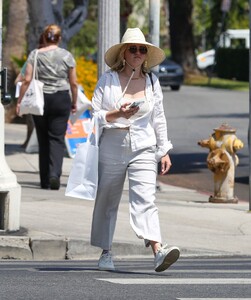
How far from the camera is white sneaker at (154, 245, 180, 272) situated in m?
9.12

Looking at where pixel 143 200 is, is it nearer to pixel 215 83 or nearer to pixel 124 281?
pixel 124 281

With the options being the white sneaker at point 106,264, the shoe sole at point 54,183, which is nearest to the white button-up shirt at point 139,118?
the white sneaker at point 106,264

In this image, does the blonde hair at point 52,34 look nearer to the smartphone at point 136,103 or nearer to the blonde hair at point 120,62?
the blonde hair at point 120,62

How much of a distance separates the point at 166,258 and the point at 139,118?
104 centimetres

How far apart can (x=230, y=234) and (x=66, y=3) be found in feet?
140

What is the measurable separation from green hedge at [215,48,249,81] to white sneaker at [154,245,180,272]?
158ft

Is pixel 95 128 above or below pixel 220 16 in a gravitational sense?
above

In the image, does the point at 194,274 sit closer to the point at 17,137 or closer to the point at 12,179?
the point at 12,179

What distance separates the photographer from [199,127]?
2970cm

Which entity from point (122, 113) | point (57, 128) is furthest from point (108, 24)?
point (122, 113)

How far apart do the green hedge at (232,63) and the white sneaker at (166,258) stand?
158ft

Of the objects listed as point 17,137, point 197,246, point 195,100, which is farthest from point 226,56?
point 197,246

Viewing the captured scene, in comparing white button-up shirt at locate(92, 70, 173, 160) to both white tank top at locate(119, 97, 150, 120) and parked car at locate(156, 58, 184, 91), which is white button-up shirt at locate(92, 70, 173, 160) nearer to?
white tank top at locate(119, 97, 150, 120)

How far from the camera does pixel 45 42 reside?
1512 centimetres
